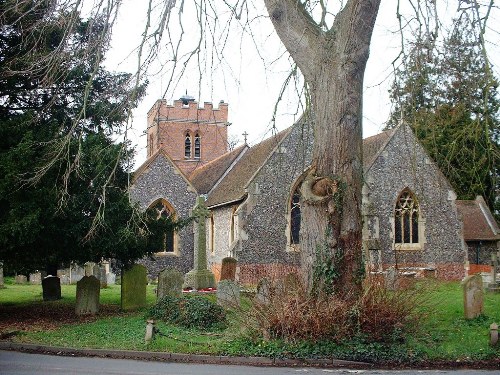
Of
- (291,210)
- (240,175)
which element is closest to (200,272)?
(291,210)

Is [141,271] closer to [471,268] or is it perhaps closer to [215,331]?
[215,331]

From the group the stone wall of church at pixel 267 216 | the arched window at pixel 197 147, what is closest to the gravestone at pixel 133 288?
the stone wall of church at pixel 267 216

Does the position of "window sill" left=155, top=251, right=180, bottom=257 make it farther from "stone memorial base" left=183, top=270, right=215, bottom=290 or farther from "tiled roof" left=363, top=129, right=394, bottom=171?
"tiled roof" left=363, top=129, right=394, bottom=171

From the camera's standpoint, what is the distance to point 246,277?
75.5 ft

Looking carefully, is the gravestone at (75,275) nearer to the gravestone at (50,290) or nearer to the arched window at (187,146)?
the gravestone at (50,290)

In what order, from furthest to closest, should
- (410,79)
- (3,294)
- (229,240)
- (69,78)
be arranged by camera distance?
1. (229,240)
2. (3,294)
3. (69,78)
4. (410,79)

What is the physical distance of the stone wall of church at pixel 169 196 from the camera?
27859mm

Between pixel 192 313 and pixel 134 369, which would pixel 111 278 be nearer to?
pixel 192 313

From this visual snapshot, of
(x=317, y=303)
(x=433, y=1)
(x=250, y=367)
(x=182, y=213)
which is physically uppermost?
(x=433, y=1)

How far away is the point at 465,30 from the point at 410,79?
1.84 m

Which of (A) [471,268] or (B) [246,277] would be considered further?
(A) [471,268]

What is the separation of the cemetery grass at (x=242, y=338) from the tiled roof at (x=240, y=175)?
38.4ft

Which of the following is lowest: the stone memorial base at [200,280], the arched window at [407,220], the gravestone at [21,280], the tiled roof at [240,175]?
the gravestone at [21,280]

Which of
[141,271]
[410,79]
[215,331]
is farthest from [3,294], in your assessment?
[410,79]
